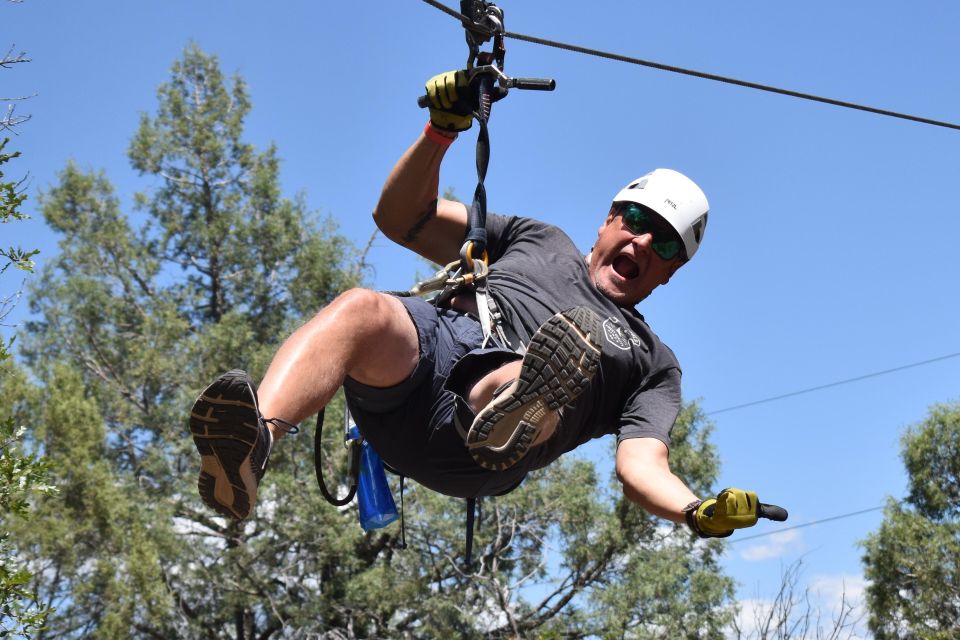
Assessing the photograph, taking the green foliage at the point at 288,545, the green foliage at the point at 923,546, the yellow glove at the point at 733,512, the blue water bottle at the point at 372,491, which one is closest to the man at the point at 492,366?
the yellow glove at the point at 733,512

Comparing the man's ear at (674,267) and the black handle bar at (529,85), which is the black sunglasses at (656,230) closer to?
the man's ear at (674,267)

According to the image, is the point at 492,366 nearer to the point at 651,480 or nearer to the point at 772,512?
the point at 651,480

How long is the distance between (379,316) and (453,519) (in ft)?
32.7

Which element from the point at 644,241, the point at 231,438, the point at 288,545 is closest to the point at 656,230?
the point at 644,241

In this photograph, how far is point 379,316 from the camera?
2568 millimetres

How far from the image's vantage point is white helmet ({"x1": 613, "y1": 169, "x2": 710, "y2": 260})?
3305 millimetres

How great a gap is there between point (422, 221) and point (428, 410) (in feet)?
2.50

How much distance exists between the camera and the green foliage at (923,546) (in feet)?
42.7

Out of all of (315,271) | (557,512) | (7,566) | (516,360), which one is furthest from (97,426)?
(516,360)

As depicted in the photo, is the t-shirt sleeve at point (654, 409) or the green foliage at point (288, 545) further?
the green foliage at point (288, 545)

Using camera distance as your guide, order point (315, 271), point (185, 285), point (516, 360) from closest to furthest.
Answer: point (516, 360) → point (315, 271) → point (185, 285)

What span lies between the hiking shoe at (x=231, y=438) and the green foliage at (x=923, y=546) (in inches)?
453

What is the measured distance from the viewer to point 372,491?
3309 millimetres

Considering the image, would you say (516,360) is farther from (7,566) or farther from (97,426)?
(97,426)
